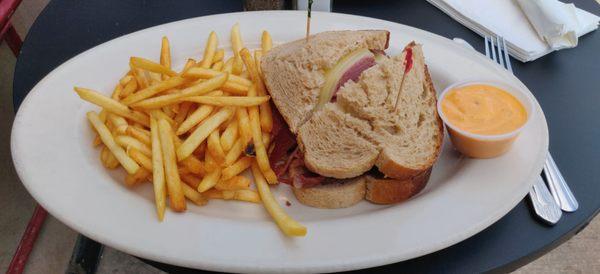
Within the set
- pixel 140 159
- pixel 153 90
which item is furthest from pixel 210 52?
pixel 140 159

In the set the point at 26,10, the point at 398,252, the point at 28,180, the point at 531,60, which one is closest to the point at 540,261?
the point at 531,60

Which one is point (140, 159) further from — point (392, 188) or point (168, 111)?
point (392, 188)

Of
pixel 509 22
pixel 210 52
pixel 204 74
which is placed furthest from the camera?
pixel 509 22

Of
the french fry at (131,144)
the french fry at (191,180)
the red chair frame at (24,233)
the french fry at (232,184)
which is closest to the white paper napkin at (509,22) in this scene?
the french fry at (232,184)

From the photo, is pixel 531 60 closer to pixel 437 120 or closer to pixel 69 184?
pixel 437 120

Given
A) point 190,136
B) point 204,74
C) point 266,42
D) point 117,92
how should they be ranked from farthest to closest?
point 266,42 < point 117,92 < point 204,74 < point 190,136
